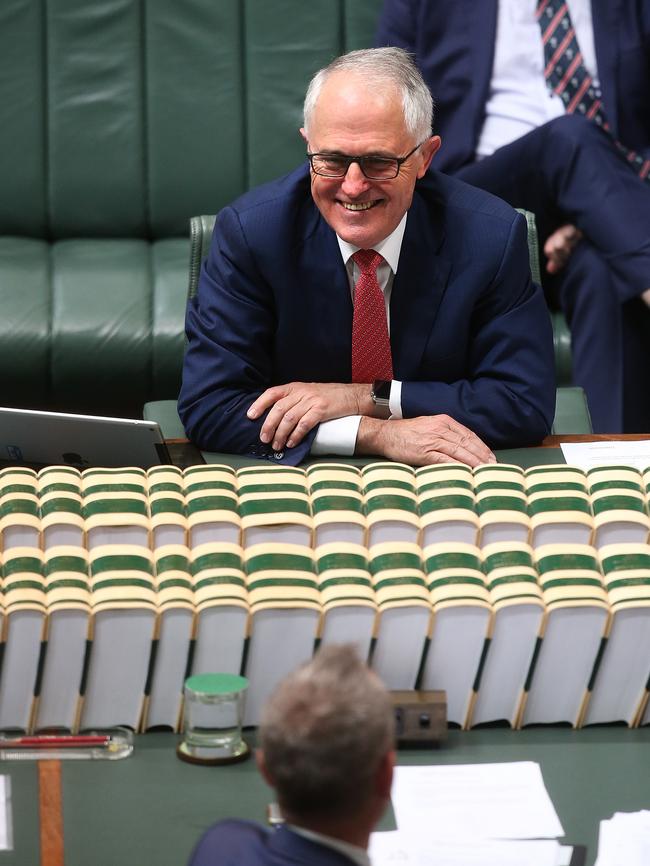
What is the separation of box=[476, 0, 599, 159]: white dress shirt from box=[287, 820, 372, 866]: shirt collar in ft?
8.98

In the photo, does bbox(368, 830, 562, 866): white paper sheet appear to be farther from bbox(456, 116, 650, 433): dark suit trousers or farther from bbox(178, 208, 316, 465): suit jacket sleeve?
bbox(456, 116, 650, 433): dark suit trousers

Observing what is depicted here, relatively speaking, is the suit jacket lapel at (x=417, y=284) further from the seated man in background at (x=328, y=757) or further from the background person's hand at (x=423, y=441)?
the seated man in background at (x=328, y=757)

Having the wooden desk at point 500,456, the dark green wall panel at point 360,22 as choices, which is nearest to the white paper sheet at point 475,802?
the wooden desk at point 500,456

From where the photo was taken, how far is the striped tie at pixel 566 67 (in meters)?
3.31

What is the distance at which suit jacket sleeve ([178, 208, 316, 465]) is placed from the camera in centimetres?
197

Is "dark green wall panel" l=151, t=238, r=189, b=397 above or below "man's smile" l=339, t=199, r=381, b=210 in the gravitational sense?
below

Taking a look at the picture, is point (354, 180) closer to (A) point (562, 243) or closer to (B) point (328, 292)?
(B) point (328, 292)

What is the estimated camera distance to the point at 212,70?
12.0 ft

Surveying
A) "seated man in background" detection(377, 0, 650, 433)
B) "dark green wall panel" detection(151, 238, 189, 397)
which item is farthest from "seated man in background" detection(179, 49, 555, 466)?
"dark green wall panel" detection(151, 238, 189, 397)

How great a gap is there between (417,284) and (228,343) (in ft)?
1.04

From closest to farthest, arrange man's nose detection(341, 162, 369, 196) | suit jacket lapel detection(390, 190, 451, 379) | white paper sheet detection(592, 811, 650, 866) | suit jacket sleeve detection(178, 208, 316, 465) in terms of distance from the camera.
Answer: white paper sheet detection(592, 811, 650, 866)
suit jacket sleeve detection(178, 208, 316, 465)
man's nose detection(341, 162, 369, 196)
suit jacket lapel detection(390, 190, 451, 379)

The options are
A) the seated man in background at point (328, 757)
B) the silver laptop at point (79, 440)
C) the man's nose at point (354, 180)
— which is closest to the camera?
the seated man in background at point (328, 757)

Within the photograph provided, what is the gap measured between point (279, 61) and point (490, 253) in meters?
1.68

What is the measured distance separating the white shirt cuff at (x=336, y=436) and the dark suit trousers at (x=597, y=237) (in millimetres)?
1406
